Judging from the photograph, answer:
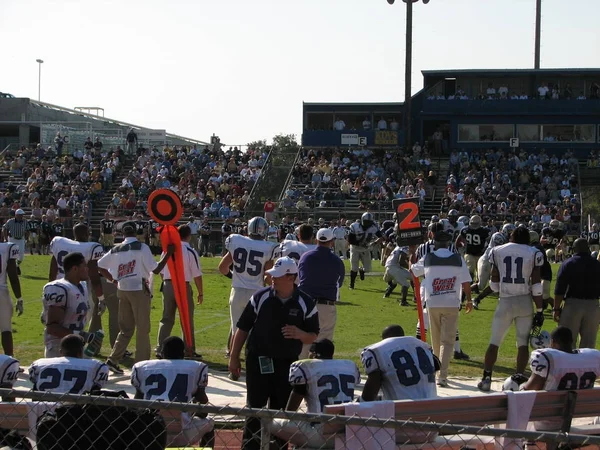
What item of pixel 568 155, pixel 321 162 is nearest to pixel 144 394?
pixel 321 162

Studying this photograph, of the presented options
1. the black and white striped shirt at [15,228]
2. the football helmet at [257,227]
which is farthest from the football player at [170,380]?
the black and white striped shirt at [15,228]

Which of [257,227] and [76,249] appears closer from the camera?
[257,227]

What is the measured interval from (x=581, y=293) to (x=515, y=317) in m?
0.80

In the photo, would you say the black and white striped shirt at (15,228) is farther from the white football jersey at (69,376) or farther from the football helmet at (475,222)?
the white football jersey at (69,376)

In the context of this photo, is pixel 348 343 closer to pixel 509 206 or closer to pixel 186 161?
pixel 509 206

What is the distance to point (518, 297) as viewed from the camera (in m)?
10.5

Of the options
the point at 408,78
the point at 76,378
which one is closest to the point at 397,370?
the point at 76,378

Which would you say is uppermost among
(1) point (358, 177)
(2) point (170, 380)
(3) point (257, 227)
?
(1) point (358, 177)

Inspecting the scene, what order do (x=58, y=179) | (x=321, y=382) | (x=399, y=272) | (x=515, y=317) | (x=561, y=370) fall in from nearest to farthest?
(x=321, y=382), (x=561, y=370), (x=515, y=317), (x=399, y=272), (x=58, y=179)

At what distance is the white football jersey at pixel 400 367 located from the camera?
699 cm

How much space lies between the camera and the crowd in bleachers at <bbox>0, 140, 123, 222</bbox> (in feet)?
119

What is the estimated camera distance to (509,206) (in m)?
35.7

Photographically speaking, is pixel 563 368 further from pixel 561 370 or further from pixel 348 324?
pixel 348 324

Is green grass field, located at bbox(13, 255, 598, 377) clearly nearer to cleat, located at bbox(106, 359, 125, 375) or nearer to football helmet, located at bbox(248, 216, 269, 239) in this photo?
cleat, located at bbox(106, 359, 125, 375)
